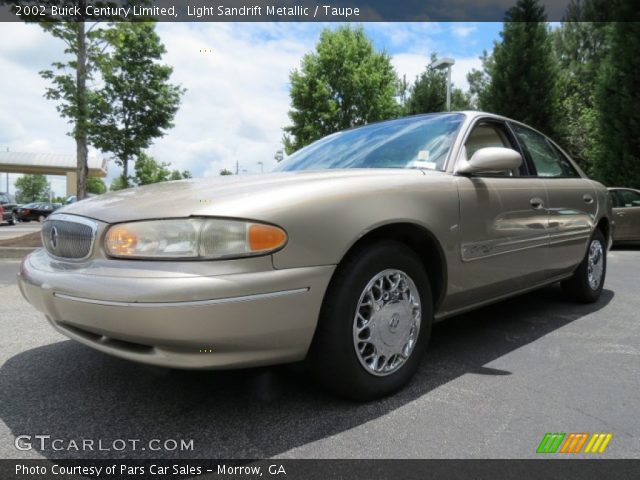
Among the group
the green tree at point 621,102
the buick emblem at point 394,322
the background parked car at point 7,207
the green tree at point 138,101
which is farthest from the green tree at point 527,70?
the background parked car at point 7,207

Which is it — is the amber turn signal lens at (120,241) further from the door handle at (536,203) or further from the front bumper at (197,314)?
the door handle at (536,203)

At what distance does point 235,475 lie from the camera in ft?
5.34

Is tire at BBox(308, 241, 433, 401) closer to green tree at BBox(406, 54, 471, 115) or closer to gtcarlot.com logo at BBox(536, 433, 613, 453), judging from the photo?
gtcarlot.com logo at BBox(536, 433, 613, 453)

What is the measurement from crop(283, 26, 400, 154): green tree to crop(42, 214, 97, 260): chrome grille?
20.6 metres

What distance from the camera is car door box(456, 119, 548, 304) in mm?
2604

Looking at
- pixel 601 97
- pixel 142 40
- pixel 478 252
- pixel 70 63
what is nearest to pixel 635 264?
pixel 478 252

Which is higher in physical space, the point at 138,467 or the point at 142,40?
the point at 142,40

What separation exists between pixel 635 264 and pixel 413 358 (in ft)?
20.5

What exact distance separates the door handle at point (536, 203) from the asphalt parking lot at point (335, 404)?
87 cm

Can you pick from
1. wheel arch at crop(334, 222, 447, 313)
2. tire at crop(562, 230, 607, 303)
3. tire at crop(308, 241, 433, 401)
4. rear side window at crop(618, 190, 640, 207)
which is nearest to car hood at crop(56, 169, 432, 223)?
wheel arch at crop(334, 222, 447, 313)

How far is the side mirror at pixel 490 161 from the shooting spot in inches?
101

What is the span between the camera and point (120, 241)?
184 centimetres

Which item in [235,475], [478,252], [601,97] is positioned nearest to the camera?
[235,475]

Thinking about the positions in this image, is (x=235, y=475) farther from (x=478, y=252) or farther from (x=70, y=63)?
(x=70, y=63)
